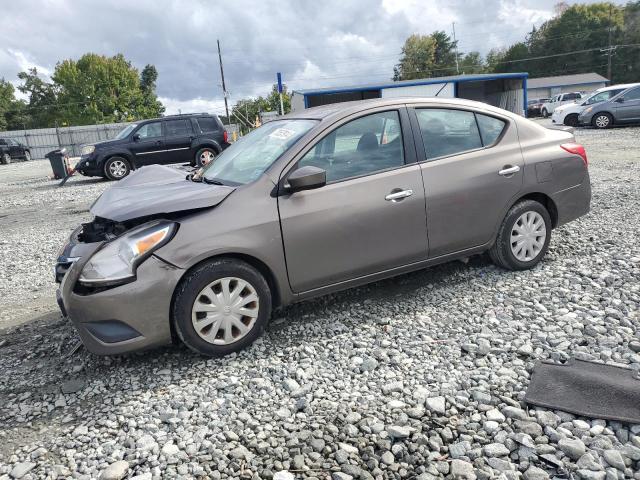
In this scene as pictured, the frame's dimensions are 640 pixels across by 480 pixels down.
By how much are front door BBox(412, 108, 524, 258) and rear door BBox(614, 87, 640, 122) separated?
19.1 meters

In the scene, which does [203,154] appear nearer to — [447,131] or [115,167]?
[115,167]

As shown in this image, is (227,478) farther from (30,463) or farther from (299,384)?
(30,463)

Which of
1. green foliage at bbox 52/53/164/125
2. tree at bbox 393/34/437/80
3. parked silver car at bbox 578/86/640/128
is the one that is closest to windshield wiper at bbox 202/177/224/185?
parked silver car at bbox 578/86/640/128

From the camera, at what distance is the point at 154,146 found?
15305mm

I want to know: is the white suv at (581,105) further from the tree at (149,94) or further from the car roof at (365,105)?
the tree at (149,94)

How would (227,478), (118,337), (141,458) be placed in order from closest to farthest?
(227,478) < (141,458) < (118,337)

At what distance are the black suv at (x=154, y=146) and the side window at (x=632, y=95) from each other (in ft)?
52.5

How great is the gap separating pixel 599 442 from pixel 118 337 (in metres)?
2.75

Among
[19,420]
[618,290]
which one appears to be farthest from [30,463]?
[618,290]

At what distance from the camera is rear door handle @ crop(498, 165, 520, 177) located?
4318mm

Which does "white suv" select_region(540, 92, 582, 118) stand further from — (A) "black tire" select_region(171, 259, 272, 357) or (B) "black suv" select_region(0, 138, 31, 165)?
(A) "black tire" select_region(171, 259, 272, 357)

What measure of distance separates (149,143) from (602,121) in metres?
17.8

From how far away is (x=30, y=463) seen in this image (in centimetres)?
256

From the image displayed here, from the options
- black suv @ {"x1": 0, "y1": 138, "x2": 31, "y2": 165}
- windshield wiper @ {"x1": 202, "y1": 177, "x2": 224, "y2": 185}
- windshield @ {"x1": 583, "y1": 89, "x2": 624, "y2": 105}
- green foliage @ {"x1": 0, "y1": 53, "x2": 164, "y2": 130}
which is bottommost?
windshield wiper @ {"x1": 202, "y1": 177, "x2": 224, "y2": 185}
